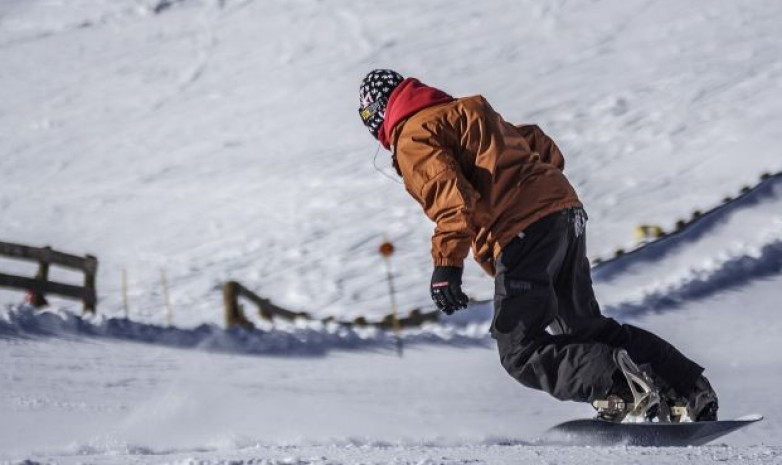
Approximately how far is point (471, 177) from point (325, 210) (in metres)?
18.2

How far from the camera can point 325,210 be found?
71.7 feet

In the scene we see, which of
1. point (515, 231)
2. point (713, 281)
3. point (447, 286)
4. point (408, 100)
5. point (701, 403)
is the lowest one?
point (701, 403)

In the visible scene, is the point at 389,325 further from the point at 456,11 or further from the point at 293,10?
the point at 293,10

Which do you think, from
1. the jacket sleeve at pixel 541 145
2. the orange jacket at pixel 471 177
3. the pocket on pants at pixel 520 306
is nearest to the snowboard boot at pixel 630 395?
the pocket on pants at pixel 520 306

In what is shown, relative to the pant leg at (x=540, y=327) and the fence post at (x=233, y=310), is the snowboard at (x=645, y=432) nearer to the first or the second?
the pant leg at (x=540, y=327)

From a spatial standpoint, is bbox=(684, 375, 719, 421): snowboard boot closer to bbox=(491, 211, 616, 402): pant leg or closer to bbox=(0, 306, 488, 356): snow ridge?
bbox=(491, 211, 616, 402): pant leg

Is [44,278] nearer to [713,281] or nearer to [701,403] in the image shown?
[713,281]

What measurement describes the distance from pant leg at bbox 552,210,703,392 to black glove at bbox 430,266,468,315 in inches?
24.1

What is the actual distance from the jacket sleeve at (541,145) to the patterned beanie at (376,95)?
57 cm

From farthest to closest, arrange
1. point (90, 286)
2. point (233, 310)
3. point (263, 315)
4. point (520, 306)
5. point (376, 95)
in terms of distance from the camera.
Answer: point (90, 286) → point (263, 315) → point (233, 310) → point (376, 95) → point (520, 306)

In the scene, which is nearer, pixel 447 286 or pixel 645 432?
pixel 447 286

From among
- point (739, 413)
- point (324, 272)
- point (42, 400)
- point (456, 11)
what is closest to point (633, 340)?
point (739, 413)

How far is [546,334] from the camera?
3770 mm

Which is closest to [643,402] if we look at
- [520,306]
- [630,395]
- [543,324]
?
[630,395]
